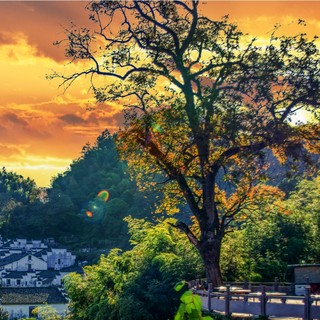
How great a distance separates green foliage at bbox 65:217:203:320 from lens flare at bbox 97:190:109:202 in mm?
70172

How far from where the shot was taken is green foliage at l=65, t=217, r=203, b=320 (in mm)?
22391

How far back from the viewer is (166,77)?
20.4 m

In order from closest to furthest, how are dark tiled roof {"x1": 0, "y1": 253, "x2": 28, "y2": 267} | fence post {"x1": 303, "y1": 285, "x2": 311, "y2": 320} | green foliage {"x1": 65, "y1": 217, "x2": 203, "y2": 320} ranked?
fence post {"x1": 303, "y1": 285, "x2": 311, "y2": 320}
green foliage {"x1": 65, "y1": 217, "x2": 203, "y2": 320}
dark tiled roof {"x1": 0, "y1": 253, "x2": 28, "y2": 267}

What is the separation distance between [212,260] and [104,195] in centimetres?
8229

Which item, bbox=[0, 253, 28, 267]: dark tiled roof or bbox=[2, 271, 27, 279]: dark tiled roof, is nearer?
bbox=[2, 271, 27, 279]: dark tiled roof

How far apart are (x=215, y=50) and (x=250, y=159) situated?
3426 millimetres

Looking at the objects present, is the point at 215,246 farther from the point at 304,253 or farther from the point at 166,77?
the point at 304,253

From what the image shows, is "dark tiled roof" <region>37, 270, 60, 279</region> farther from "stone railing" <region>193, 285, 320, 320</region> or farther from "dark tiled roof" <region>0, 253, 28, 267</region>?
"stone railing" <region>193, 285, 320, 320</region>

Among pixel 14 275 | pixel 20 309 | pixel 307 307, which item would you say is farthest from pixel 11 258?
pixel 307 307

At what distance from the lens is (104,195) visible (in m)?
102

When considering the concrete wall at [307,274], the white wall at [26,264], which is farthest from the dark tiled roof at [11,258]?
the concrete wall at [307,274]

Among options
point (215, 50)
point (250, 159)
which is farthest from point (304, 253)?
point (215, 50)

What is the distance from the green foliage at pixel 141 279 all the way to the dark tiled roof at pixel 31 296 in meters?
38.7

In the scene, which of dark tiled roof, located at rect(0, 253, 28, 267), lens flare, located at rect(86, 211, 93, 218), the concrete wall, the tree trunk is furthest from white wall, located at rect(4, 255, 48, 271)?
the concrete wall
